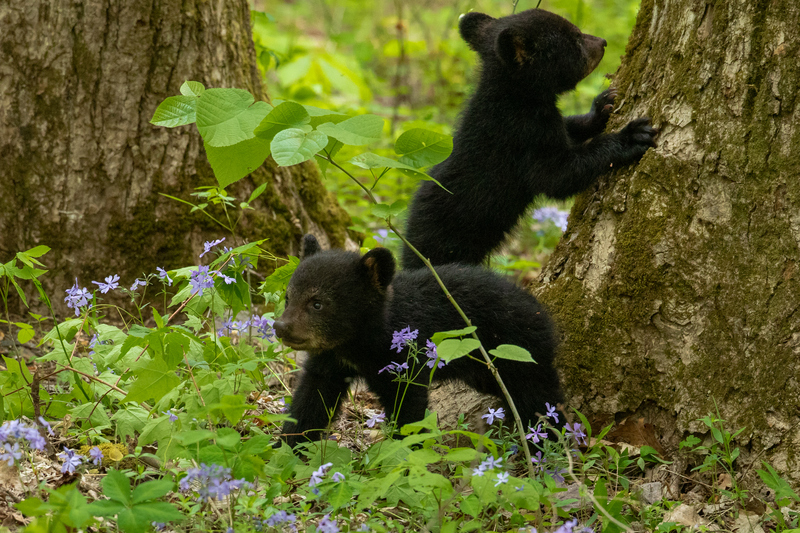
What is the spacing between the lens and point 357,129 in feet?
8.43

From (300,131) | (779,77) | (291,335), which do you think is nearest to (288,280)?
(291,335)

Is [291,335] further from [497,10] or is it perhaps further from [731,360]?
[497,10]

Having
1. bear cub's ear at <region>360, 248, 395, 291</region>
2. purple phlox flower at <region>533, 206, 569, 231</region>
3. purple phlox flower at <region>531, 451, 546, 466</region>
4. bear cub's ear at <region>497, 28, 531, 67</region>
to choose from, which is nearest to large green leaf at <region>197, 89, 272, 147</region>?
bear cub's ear at <region>360, 248, 395, 291</region>

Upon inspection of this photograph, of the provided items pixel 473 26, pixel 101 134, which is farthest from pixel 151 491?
pixel 473 26

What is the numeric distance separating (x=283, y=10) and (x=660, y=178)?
13.3 m

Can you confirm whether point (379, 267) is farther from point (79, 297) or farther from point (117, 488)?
point (117, 488)

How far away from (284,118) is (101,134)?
2.27 meters

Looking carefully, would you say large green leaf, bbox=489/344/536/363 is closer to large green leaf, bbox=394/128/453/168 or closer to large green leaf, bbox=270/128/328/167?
large green leaf, bbox=394/128/453/168

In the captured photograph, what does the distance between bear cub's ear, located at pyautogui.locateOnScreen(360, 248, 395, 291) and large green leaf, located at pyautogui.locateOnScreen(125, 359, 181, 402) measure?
106 cm

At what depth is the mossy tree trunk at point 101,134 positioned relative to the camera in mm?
4199

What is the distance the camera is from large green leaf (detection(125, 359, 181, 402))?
9.36ft

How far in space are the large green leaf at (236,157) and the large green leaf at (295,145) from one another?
16.1 inches

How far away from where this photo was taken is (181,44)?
4.41 meters

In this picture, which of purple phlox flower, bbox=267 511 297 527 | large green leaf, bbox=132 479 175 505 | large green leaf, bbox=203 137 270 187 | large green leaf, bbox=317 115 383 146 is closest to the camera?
large green leaf, bbox=132 479 175 505
